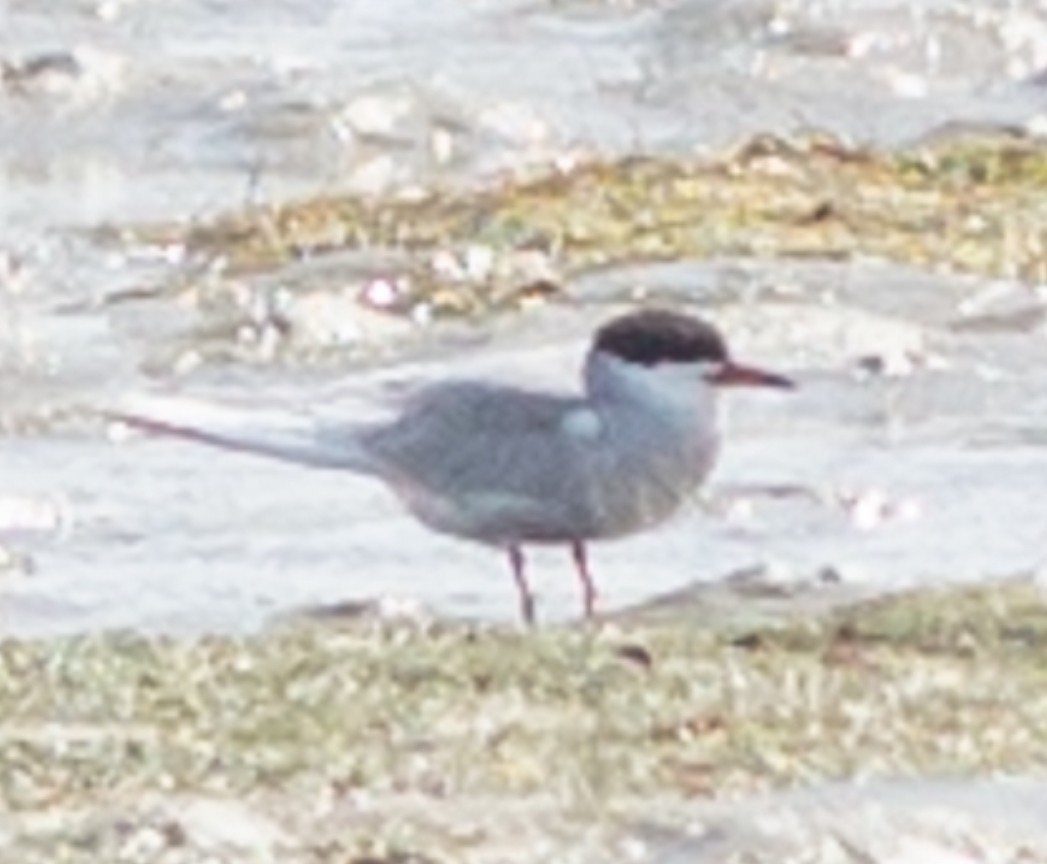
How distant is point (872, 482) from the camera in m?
12.3

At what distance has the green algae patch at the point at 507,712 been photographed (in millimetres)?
9000

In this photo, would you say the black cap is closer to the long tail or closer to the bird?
the bird

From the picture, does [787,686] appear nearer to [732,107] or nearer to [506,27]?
[732,107]

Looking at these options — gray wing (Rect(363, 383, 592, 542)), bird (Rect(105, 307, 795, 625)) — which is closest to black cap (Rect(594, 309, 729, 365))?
bird (Rect(105, 307, 795, 625))

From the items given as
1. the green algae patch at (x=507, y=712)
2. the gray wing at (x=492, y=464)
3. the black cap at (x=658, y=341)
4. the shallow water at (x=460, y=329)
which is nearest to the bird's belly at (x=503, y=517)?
the gray wing at (x=492, y=464)

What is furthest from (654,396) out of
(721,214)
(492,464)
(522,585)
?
(721,214)

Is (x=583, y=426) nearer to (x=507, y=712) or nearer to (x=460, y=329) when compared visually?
(x=507, y=712)

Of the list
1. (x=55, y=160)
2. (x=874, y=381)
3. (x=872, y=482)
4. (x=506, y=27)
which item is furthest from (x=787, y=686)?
(x=506, y=27)

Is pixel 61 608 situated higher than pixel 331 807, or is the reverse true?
pixel 331 807

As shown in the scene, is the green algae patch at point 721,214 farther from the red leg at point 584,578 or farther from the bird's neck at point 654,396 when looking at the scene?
the red leg at point 584,578

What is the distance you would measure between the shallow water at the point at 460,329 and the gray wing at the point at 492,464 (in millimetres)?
172

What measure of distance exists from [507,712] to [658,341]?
1.81 metres

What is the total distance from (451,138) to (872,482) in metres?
4.54

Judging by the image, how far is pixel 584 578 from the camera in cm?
1098
